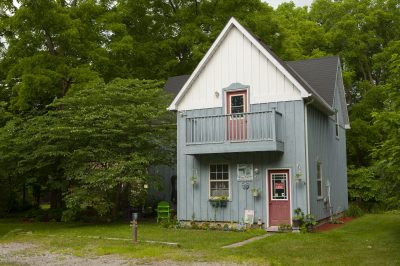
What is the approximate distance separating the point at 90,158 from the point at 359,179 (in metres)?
17.0

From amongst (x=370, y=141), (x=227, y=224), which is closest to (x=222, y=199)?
(x=227, y=224)

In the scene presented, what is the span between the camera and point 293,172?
1677 centimetres

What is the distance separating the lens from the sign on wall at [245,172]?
1748cm

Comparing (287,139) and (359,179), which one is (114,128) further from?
(359,179)

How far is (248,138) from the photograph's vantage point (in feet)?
55.3

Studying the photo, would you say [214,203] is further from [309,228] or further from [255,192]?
[309,228]

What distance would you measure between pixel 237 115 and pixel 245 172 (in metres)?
2.20


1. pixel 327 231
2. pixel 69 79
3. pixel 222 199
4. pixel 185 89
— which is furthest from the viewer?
pixel 69 79

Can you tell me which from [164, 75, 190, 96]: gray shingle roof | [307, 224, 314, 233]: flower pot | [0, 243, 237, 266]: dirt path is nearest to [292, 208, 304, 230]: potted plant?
[307, 224, 314, 233]: flower pot

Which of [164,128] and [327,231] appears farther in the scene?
[164,128]

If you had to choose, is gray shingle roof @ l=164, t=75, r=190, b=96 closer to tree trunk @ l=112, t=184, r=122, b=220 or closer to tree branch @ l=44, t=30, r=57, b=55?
tree branch @ l=44, t=30, r=57, b=55

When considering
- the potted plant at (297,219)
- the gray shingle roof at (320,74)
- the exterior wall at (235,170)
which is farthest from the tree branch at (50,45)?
the potted plant at (297,219)

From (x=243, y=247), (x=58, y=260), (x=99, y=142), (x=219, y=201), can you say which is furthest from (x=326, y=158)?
(x=58, y=260)

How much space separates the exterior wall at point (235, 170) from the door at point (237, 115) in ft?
1.54
